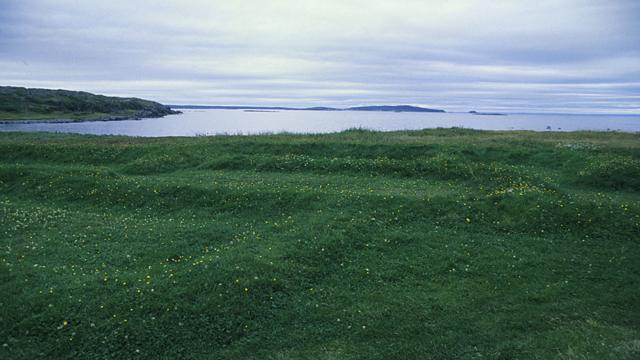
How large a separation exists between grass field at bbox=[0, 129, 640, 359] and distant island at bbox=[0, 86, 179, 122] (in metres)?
131

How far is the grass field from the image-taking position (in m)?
11.3

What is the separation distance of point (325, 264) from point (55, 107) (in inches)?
7055

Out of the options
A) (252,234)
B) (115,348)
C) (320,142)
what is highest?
(320,142)

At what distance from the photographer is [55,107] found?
532 feet

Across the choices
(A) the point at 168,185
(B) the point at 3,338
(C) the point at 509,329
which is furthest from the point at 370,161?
(B) the point at 3,338

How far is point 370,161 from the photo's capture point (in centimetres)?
2878

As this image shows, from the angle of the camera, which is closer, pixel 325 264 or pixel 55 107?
pixel 325 264

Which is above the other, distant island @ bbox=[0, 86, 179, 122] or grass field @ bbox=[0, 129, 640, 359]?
distant island @ bbox=[0, 86, 179, 122]

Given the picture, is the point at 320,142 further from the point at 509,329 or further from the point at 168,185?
the point at 509,329

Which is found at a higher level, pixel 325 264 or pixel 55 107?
pixel 55 107

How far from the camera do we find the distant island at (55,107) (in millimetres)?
141125

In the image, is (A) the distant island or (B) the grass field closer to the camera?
(B) the grass field

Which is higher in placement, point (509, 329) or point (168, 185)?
point (168, 185)

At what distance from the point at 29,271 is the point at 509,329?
14.6m
